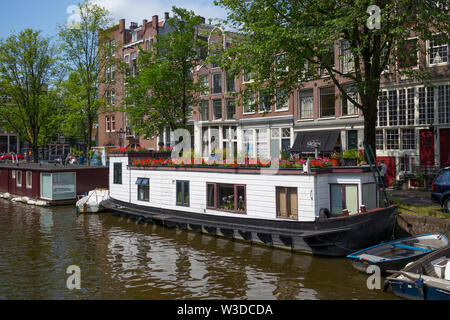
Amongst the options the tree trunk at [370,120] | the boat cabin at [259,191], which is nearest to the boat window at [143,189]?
the boat cabin at [259,191]

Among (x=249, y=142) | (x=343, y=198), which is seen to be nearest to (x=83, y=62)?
(x=249, y=142)

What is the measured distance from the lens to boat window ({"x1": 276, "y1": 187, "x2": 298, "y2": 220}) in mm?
14858

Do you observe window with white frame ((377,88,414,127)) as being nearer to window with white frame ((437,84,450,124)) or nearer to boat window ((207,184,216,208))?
window with white frame ((437,84,450,124))

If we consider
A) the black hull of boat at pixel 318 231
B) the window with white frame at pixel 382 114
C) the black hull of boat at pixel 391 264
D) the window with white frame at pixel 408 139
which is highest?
the window with white frame at pixel 382 114

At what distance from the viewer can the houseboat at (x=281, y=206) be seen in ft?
44.7

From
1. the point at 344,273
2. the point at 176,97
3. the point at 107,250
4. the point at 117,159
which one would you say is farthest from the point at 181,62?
the point at 344,273

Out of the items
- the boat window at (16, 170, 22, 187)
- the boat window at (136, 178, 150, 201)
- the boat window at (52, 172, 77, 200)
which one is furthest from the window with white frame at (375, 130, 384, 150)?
the boat window at (16, 170, 22, 187)

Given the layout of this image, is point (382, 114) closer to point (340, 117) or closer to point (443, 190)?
point (340, 117)

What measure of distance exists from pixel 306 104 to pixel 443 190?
14.9 m

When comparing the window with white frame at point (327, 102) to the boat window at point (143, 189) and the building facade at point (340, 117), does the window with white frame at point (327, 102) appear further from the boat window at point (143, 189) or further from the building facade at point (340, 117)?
the boat window at point (143, 189)

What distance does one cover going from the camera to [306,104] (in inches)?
1160

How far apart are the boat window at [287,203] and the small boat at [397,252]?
10.1 feet

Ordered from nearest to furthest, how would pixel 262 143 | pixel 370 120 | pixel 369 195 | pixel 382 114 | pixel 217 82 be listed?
pixel 369 195 → pixel 370 120 → pixel 382 114 → pixel 262 143 → pixel 217 82

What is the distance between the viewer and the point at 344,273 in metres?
12.2
